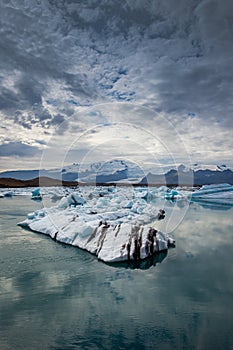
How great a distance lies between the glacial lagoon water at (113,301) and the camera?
275 centimetres

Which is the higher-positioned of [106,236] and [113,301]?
[106,236]

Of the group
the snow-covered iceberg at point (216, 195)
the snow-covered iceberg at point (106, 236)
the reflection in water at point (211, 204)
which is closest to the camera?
the snow-covered iceberg at point (106, 236)

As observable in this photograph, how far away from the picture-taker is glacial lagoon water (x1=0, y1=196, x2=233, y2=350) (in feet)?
9.03

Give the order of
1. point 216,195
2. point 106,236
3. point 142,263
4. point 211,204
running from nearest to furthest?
point 142,263, point 106,236, point 211,204, point 216,195

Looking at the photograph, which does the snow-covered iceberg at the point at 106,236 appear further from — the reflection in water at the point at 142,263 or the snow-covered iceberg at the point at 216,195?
the snow-covered iceberg at the point at 216,195

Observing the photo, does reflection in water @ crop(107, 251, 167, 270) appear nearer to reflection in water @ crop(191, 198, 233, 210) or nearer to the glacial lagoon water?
the glacial lagoon water

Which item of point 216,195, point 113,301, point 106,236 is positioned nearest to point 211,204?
point 216,195

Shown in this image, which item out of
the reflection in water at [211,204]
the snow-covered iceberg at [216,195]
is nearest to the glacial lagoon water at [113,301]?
the reflection in water at [211,204]

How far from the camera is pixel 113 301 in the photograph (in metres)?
3.57

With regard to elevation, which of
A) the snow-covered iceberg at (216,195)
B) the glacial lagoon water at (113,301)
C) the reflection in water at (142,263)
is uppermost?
the snow-covered iceberg at (216,195)

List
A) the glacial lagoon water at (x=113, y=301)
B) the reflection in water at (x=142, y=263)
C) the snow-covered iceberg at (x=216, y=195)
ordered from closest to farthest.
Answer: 1. the glacial lagoon water at (x=113, y=301)
2. the reflection in water at (x=142, y=263)
3. the snow-covered iceberg at (x=216, y=195)

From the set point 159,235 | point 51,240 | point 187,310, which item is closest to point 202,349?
point 187,310

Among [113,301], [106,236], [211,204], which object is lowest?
[113,301]

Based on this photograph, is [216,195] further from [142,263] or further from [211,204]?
[142,263]
